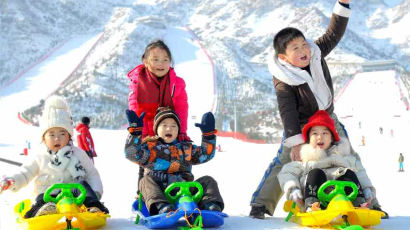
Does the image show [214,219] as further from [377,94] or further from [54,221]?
[377,94]

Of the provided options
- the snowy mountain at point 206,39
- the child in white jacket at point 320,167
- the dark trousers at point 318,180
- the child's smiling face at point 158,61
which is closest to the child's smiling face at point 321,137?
the child in white jacket at point 320,167

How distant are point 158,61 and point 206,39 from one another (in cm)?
5175

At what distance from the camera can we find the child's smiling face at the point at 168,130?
12.7ft

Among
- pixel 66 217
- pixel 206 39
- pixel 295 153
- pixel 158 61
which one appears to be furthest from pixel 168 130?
pixel 206 39

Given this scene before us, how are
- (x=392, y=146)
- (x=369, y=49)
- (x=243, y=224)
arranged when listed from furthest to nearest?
(x=369, y=49) < (x=392, y=146) < (x=243, y=224)

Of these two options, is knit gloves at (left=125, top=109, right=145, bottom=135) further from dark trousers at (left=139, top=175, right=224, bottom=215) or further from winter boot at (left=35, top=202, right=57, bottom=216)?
winter boot at (left=35, top=202, right=57, bottom=216)

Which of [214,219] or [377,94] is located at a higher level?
[377,94]

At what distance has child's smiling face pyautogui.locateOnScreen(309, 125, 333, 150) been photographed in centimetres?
386

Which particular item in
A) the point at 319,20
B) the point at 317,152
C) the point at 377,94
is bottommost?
the point at 317,152

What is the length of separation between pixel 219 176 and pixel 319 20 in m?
59.4

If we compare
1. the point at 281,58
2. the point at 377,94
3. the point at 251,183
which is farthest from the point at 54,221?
the point at 377,94

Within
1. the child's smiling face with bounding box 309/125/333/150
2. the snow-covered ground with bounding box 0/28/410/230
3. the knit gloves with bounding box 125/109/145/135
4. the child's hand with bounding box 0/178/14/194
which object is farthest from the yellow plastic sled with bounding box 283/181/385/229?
the child's hand with bounding box 0/178/14/194

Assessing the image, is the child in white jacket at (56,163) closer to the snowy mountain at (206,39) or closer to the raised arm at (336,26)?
the raised arm at (336,26)

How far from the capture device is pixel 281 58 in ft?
14.1
